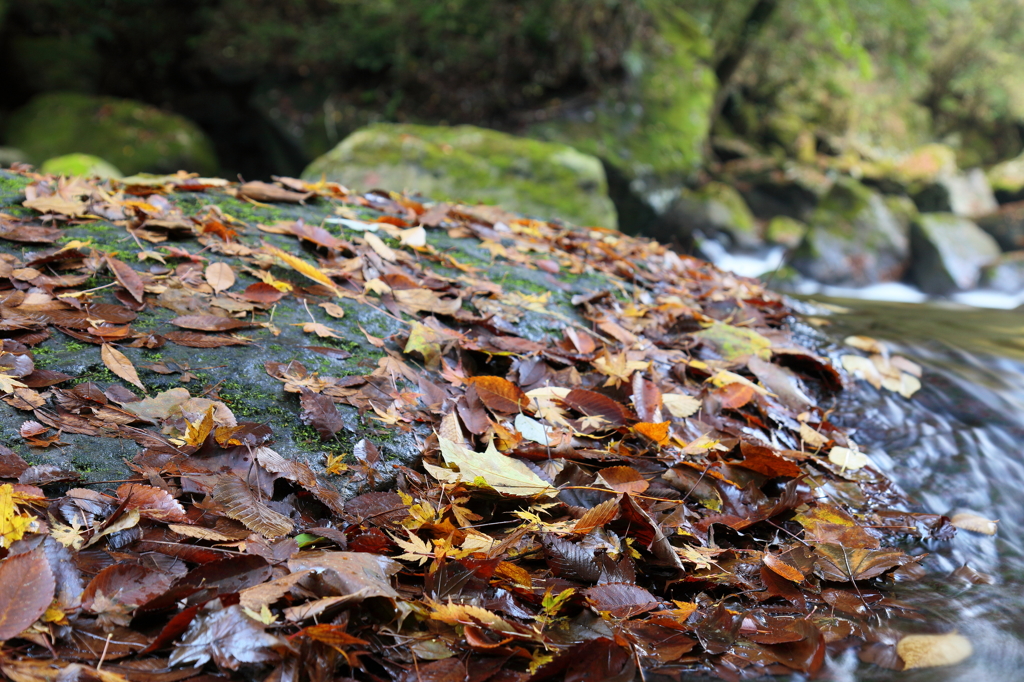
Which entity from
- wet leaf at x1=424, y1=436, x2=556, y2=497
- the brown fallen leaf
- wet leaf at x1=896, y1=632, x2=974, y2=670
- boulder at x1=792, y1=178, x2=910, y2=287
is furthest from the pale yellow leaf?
boulder at x1=792, y1=178, x2=910, y2=287

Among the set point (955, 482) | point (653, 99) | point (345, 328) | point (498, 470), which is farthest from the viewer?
point (653, 99)

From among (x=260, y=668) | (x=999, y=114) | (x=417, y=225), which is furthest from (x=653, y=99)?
(x=999, y=114)

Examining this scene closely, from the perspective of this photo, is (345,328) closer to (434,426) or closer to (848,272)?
(434,426)

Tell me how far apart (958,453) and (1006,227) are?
41.7ft

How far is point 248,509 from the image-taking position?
1.20 m

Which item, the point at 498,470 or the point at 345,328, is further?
the point at 345,328

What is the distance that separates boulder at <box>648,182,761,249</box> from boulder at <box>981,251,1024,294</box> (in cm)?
371

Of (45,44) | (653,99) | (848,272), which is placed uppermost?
(653,99)

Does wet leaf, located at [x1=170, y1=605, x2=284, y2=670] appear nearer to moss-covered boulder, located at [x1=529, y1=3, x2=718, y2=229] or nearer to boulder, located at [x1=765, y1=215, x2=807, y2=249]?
moss-covered boulder, located at [x1=529, y1=3, x2=718, y2=229]

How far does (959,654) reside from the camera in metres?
1.26

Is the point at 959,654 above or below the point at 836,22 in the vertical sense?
below

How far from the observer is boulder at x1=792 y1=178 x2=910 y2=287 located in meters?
10.0

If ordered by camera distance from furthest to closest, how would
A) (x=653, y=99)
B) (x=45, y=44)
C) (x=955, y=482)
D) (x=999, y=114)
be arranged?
(x=999, y=114) < (x=45, y=44) < (x=653, y=99) < (x=955, y=482)

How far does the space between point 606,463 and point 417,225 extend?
5.63 feet
